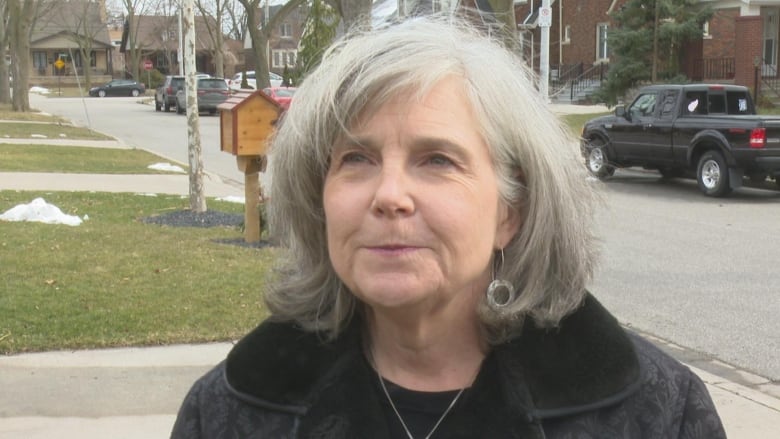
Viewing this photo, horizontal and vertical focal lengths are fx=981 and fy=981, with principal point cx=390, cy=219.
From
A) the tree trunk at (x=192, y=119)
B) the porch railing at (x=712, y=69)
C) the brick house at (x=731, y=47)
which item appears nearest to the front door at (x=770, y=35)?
the brick house at (x=731, y=47)

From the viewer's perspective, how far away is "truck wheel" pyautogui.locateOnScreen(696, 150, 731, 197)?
14766mm

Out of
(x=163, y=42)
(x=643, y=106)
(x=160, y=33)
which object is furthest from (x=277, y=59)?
(x=643, y=106)

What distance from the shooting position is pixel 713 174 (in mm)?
15047

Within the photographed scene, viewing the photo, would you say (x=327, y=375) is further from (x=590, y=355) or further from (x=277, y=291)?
(x=590, y=355)

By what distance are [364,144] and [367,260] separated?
0.72 feet

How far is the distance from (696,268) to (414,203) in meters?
8.17

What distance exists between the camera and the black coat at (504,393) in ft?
5.72

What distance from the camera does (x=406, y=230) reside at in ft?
5.61

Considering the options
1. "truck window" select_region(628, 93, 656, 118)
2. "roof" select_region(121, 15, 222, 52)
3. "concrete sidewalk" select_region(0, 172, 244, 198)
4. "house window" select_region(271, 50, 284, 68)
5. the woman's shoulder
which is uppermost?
"roof" select_region(121, 15, 222, 52)

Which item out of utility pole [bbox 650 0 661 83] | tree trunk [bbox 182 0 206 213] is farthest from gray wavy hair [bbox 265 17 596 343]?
utility pole [bbox 650 0 661 83]

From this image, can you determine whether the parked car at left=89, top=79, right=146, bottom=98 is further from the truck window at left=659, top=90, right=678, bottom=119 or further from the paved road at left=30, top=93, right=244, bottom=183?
the truck window at left=659, top=90, right=678, bottom=119

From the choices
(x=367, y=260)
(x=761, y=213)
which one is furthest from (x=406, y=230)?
(x=761, y=213)

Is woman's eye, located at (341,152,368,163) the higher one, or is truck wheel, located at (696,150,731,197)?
woman's eye, located at (341,152,368,163)

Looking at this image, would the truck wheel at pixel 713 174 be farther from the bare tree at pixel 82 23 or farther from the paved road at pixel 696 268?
the bare tree at pixel 82 23
